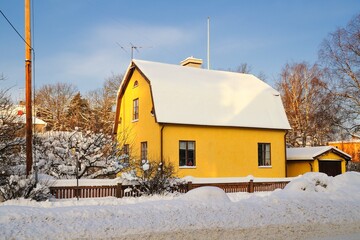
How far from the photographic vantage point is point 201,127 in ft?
77.8

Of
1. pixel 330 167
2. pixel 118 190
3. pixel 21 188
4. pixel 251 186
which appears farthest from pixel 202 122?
pixel 21 188

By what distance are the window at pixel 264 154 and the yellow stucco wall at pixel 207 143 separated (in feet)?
0.82

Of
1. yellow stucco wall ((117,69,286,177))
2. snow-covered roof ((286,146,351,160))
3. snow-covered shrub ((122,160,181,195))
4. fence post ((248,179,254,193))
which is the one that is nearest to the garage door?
snow-covered roof ((286,146,351,160))

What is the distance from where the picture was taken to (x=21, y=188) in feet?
42.9

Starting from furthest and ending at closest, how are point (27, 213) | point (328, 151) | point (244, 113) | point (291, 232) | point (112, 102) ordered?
point (112, 102) → point (328, 151) → point (244, 113) → point (291, 232) → point (27, 213)

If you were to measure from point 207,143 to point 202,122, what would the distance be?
1.32m

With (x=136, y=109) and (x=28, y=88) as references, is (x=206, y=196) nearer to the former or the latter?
(x=28, y=88)

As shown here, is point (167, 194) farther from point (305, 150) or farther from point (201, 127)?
point (305, 150)

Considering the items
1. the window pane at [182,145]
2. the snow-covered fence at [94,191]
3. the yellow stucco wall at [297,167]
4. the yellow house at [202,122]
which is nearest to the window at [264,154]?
the yellow house at [202,122]

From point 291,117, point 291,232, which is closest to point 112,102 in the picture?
point 291,117

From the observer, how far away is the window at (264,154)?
2600 cm

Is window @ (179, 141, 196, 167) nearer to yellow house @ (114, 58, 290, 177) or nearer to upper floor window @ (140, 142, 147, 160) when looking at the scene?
yellow house @ (114, 58, 290, 177)

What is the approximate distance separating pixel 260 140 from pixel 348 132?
10104 millimetres

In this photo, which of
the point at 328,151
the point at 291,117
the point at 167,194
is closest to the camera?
the point at 167,194
